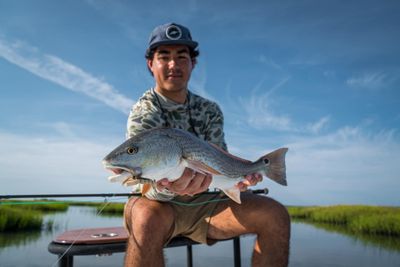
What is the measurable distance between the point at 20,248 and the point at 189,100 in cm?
1241

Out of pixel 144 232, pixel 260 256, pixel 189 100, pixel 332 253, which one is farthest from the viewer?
pixel 332 253

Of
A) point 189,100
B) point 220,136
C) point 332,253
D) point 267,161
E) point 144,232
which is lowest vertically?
point 332,253

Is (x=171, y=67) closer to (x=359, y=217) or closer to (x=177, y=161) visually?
(x=177, y=161)

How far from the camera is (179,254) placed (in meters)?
13.3

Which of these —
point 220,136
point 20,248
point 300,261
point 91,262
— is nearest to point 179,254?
point 91,262

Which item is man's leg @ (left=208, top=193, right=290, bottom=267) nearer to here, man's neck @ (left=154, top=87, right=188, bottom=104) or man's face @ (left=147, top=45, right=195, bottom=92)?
man's neck @ (left=154, top=87, right=188, bottom=104)

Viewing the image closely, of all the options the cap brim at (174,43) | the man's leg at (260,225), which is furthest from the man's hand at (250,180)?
the cap brim at (174,43)

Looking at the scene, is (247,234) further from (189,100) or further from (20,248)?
(20,248)

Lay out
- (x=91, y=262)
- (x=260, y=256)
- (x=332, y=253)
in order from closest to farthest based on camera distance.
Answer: (x=260, y=256) → (x=91, y=262) → (x=332, y=253)

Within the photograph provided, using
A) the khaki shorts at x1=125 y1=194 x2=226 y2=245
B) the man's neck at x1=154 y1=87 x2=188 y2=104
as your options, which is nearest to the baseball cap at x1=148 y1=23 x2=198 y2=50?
the man's neck at x1=154 y1=87 x2=188 y2=104

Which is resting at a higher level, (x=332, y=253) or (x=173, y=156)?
(x=173, y=156)

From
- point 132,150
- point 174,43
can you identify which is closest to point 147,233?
point 132,150

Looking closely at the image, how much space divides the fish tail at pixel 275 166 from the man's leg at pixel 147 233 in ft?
3.42

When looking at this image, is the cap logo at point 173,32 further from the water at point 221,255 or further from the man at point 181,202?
the water at point 221,255
